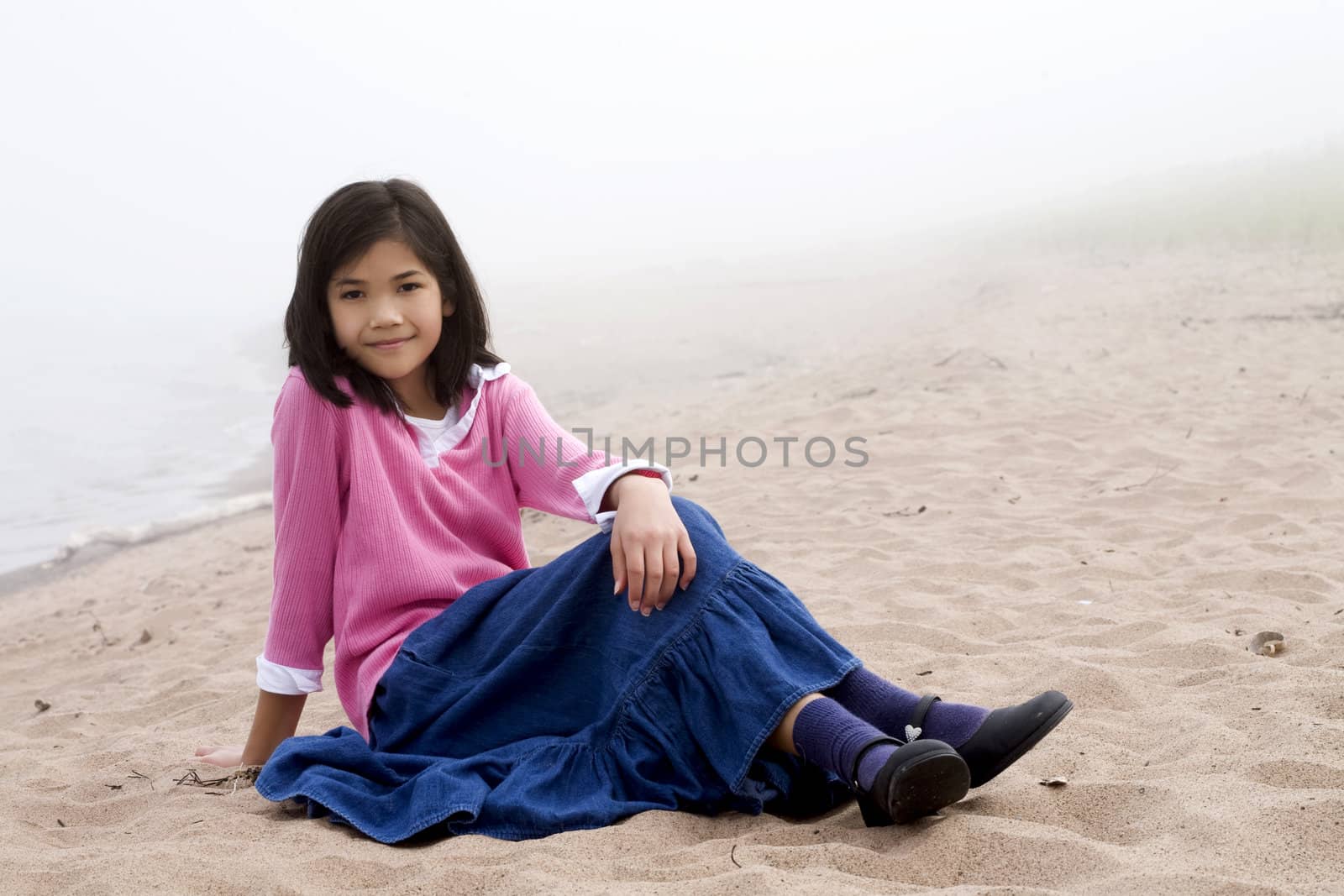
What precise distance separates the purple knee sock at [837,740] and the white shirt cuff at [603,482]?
0.53 metres

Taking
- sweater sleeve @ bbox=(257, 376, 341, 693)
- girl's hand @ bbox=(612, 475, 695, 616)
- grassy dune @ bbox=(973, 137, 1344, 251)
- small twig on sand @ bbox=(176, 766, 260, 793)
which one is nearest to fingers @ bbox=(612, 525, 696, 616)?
girl's hand @ bbox=(612, 475, 695, 616)

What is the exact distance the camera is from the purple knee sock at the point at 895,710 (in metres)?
1.81

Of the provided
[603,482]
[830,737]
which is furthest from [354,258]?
[830,737]

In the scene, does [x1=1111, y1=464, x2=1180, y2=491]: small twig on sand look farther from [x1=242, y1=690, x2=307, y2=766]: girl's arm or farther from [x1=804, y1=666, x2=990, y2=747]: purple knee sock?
[x1=242, y1=690, x2=307, y2=766]: girl's arm

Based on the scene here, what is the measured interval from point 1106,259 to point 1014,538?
42.4 feet

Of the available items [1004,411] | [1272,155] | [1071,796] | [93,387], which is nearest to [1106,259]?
[1004,411]

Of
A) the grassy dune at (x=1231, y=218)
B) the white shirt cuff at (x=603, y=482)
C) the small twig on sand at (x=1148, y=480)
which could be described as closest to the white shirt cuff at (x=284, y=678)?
the white shirt cuff at (x=603, y=482)

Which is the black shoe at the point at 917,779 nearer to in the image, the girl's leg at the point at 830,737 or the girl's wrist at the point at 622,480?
the girl's leg at the point at 830,737

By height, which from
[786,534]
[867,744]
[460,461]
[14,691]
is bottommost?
[14,691]

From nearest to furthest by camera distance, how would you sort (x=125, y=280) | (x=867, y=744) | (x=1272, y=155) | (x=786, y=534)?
(x=867, y=744) < (x=786, y=534) < (x=1272, y=155) < (x=125, y=280)

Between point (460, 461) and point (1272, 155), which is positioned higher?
point (1272, 155)

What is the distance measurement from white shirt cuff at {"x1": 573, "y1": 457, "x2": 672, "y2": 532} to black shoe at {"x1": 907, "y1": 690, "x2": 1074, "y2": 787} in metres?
0.71

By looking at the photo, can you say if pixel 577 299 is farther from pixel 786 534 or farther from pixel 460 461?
pixel 460 461

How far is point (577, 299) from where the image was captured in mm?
25516
